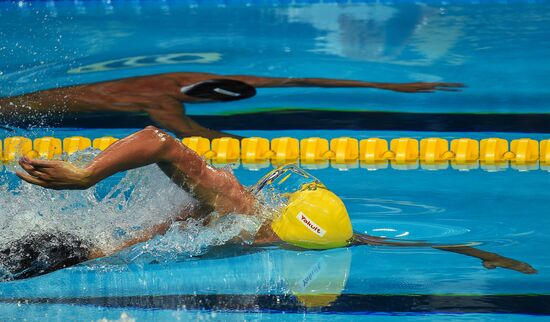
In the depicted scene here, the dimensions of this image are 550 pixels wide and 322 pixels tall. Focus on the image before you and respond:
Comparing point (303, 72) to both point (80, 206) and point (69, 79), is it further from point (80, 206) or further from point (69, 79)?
point (80, 206)

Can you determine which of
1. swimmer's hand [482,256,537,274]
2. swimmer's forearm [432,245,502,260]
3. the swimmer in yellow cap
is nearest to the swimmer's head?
the swimmer in yellow cap

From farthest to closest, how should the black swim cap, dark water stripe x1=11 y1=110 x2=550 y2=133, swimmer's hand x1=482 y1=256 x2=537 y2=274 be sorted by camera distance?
the black swim cap, dark water stripe x1=11 y1=110 x2=550 y2=133, swimmer's hand x1=482 y1=256 x2=537 y2=274

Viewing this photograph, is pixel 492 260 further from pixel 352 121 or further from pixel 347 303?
pixel 352 121

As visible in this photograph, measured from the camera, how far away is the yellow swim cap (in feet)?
12.1

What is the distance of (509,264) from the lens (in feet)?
11.9

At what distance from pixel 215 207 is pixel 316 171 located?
5.00 ft

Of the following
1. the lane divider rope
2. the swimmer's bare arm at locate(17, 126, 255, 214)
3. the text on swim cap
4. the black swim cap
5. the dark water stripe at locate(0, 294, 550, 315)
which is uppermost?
the swimmer's bare arm at locate(17, 126, 255, 214)

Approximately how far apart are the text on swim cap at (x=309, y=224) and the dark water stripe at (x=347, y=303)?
491 mm

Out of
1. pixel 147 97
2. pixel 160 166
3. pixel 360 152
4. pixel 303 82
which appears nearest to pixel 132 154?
pixel 160 166

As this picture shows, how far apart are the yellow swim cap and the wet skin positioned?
1.87 meters

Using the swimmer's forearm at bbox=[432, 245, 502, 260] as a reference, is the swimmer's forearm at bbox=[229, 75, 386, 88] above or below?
above

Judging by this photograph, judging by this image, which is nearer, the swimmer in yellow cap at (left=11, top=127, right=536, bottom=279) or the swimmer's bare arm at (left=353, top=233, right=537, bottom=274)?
the swimmer in yellow cap at (left=11, top=127, right=536, bottom=279)

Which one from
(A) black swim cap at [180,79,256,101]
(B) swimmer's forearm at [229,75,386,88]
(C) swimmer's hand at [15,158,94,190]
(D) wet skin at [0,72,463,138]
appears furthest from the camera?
(B) swimmer's forearm at [229,75,386,88]

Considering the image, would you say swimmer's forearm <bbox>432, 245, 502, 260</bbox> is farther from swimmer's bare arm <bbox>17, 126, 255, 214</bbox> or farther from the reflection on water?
the reflection on water
